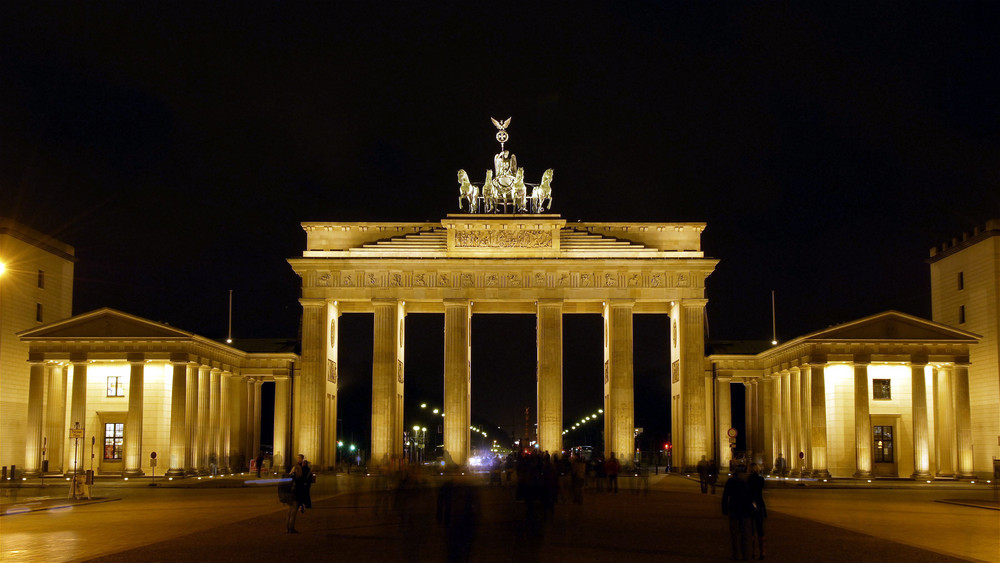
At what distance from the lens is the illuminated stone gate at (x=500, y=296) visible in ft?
235

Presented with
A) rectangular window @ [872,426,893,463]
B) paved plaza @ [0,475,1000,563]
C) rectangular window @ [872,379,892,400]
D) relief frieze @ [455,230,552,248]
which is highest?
relief frieze @ [455,230,552,248]

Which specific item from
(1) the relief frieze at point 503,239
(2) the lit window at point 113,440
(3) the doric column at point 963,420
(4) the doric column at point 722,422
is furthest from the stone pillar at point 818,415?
(2) the lit window at point 113,440

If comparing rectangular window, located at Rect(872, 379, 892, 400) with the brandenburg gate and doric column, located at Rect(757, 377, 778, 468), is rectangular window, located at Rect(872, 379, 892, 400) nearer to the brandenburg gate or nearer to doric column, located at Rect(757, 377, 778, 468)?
doric column, located at Rect(757, 377, 778, 468)

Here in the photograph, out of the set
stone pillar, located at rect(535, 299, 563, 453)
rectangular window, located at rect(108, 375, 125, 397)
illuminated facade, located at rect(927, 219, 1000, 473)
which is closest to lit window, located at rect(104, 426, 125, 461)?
rectangular window, located at rect(108, 375, 125, 397)

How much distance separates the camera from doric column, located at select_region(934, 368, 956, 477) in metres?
62.7

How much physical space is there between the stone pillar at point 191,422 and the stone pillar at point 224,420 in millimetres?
6974

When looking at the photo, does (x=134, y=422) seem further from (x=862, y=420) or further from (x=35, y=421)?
(x=862, y=420)

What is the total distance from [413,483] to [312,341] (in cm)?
5260

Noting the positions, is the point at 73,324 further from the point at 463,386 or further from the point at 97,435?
the point at 463,386

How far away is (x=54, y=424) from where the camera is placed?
212 ft

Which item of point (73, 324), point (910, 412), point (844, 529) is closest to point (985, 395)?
point (910, 412)

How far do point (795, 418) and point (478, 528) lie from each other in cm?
4473

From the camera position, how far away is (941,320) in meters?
74.5

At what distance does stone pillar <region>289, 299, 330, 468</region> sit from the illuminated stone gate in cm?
7
